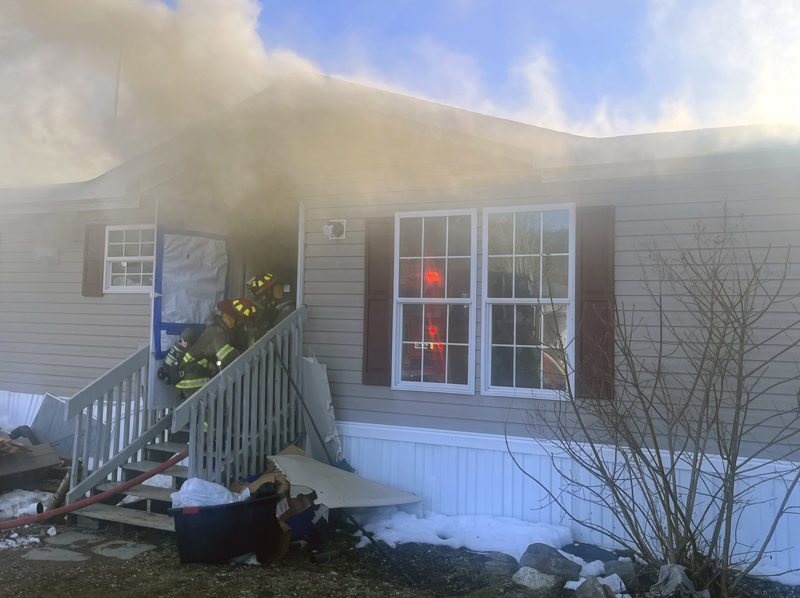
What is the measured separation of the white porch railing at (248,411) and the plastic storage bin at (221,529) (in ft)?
1.89

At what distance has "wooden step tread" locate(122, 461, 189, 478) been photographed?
5148 mm

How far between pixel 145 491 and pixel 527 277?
3623 mm

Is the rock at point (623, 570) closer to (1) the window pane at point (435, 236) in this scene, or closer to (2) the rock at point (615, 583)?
(2) the rock at point (615, 583)

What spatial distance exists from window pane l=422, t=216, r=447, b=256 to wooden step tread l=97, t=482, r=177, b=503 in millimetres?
2950

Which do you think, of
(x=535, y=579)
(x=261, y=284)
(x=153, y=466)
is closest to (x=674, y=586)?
(x=535, y=579)

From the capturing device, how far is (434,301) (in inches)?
219

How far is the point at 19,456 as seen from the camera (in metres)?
6.06

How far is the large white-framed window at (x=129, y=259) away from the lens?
23.6ft

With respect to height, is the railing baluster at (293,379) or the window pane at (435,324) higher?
the window pane at (435,324)

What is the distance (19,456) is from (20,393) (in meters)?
1.98

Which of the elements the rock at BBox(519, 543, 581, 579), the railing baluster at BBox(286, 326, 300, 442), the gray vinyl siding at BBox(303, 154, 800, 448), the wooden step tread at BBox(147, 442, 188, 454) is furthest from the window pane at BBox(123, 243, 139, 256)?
the rock at BBox(519, 543, 581, 579)

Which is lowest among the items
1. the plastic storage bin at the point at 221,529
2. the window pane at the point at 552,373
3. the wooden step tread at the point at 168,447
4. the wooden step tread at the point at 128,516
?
the wooden step tread at the point at 128,516

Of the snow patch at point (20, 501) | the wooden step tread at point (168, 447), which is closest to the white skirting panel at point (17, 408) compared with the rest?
the snow patch at point (20, 501)

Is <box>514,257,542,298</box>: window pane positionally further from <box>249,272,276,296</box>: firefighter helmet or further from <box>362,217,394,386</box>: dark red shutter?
<box>249,272,276,296</box>: firefighter helmet
